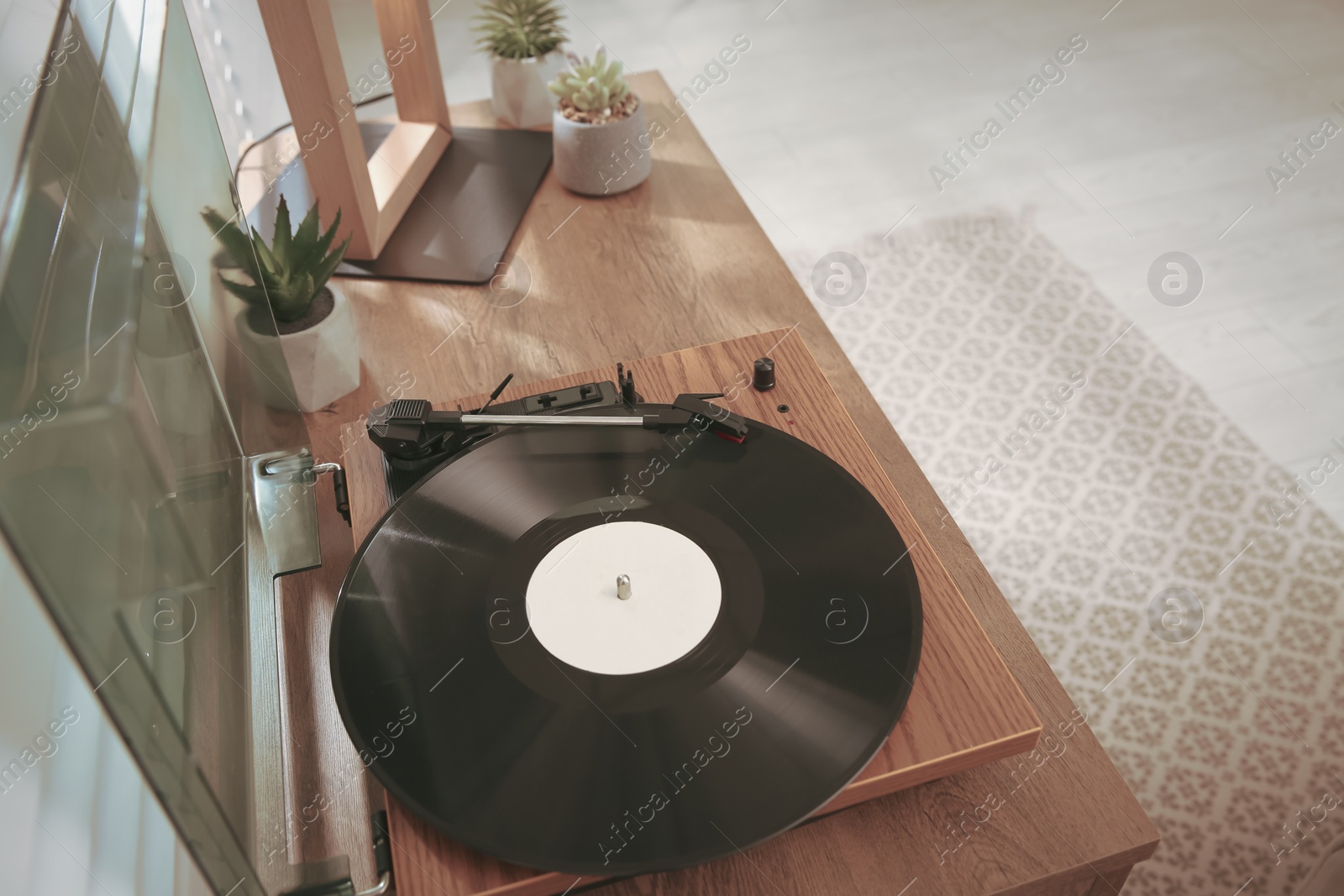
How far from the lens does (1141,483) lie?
6.03 feet

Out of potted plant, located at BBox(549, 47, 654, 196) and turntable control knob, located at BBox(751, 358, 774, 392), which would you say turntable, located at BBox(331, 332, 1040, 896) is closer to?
turntable control knob, located at BBox(751, 358, 774, 392)

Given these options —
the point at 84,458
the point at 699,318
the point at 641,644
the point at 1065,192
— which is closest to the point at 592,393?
the point at 641,644

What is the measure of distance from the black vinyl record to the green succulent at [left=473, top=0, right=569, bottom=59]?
3.54 feet

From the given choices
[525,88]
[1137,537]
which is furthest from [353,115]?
[1137,537]

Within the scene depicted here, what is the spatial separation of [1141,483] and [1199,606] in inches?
11.3

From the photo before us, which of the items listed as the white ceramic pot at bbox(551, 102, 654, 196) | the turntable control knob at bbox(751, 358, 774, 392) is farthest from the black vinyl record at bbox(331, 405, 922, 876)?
the white ceramic pot at bbox(551, 102, 654, 196)

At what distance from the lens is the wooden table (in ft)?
2.68

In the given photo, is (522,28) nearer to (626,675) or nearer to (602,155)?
(602,155)

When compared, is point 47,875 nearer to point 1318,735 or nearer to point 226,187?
point 226,187

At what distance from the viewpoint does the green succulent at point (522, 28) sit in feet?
5.73

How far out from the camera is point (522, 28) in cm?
177

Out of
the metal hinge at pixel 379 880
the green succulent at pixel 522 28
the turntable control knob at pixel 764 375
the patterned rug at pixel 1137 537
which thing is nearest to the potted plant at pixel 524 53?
the green succulent at pixel 522 28

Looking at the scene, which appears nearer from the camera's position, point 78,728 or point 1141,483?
point 78,728

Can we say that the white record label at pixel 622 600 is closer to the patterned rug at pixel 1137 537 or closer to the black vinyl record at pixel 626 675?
the black vinyl record at pixel 626 675
